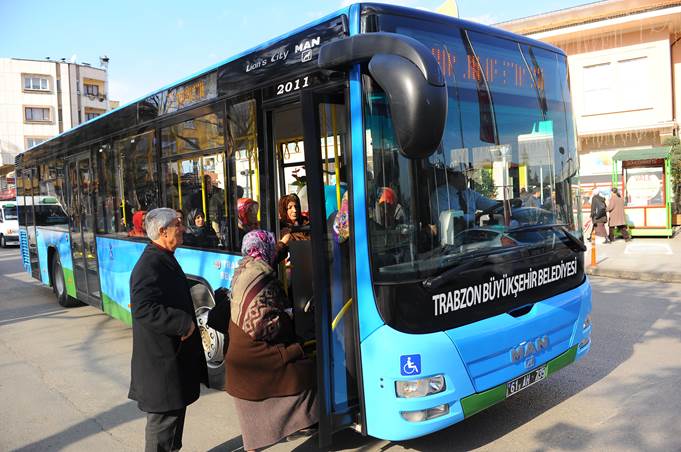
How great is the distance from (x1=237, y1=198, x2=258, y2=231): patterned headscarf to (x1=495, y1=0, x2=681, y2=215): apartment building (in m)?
19.5

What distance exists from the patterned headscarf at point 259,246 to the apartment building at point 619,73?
20.4 metres

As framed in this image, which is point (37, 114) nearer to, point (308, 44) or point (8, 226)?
point (8, 226)

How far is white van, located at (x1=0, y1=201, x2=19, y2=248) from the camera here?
27.8m

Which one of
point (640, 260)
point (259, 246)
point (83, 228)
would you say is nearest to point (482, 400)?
point (259, 246)

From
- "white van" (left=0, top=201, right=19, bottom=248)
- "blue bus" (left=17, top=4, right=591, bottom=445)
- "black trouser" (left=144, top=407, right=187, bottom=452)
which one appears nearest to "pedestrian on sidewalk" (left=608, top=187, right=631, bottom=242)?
"blue bus" (left=17, top=4, right=591, bottom=445)

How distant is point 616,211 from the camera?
17.4 metres

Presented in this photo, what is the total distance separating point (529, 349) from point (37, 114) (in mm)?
62473

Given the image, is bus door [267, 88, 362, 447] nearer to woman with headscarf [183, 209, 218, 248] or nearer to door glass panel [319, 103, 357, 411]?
door glass panel [319, 103, 357, 411]

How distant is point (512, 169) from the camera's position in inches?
157

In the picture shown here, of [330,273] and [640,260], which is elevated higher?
[330,273]

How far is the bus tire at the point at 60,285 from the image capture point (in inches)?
392

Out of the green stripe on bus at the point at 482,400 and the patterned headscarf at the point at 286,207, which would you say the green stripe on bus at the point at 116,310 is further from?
the green stripe on bus at the point at 482,400

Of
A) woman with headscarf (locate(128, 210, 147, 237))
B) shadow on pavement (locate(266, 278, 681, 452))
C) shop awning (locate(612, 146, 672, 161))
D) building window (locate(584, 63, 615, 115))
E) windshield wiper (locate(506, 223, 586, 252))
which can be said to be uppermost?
building window (locate(584, 63, 615, 115))

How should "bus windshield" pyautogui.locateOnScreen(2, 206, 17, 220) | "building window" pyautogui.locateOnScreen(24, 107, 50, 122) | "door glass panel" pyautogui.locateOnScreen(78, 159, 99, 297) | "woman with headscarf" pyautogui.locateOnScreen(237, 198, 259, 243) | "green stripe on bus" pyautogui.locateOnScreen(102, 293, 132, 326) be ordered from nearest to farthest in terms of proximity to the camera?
"woman with headscarf" pyautogui.locateOnScreen(237, 198, 259, 243)
"green stripe on bus" pyautogui.locateOnScreen(102, 293, 132, 326)
"door glass panel" pyautogui.locateOnScreen(78, 159, 99, 297)
"bus windshield" pyautogui.locateOnScreen(2, 206, 17, 220)
"building window" pyautogui.locateOnScreen(24, 107, 50, 122)
